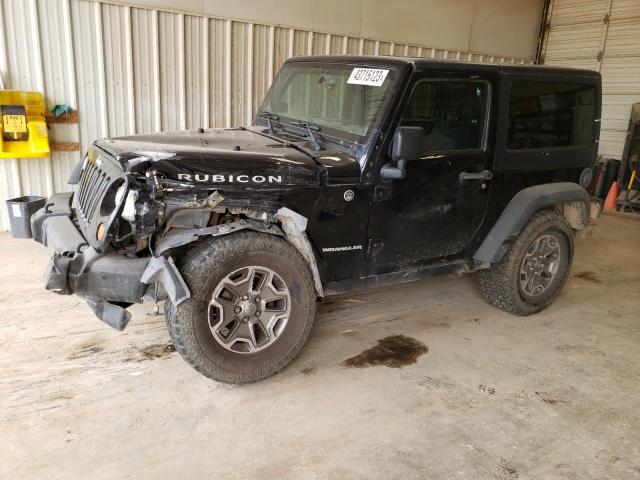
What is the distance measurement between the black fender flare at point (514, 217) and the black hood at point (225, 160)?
4.38 feet

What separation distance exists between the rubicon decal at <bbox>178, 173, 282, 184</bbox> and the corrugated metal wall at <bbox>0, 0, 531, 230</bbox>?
367 centimetres

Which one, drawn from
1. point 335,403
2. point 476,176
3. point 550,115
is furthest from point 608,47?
point 335,403

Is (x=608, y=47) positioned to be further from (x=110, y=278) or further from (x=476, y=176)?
(x=110, y=278)

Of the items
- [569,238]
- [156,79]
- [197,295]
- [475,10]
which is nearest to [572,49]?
[475,10]

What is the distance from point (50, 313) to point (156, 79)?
3.27 m

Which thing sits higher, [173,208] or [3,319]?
[173,208]

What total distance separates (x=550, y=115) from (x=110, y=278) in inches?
130

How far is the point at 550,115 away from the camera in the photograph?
12.5ft

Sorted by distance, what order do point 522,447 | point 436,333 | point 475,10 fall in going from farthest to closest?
point 475,10 → point 436,333 → point 522,447

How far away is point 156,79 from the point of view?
229 inches

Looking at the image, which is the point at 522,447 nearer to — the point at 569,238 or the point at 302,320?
the point at 302,320

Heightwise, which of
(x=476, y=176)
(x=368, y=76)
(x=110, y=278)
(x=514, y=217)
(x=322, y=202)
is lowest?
(x=110, y=278)

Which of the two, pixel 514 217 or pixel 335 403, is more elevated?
pixel 514 217

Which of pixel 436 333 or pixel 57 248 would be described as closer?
pixel 57 248
